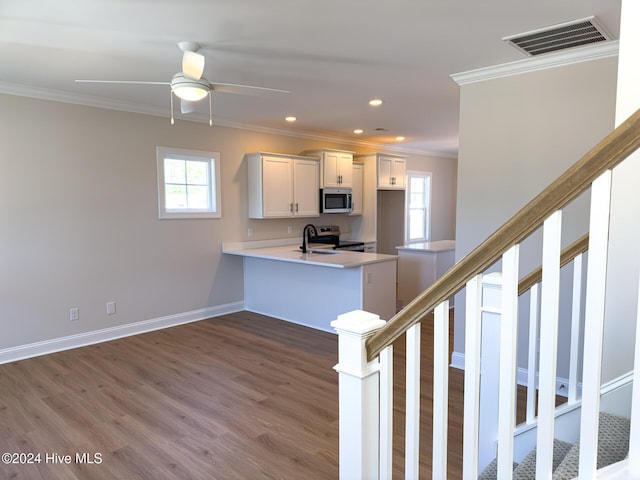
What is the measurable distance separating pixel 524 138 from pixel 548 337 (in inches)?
106

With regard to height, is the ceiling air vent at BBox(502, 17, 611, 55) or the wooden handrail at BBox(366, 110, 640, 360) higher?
the ceiling air vent at BBox(502, 17, 611, 55)

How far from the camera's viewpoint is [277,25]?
2.59 metres

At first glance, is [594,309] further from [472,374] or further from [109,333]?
[109,333]

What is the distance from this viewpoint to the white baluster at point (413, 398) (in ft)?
4.42

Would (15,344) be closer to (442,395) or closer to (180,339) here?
(180,339)

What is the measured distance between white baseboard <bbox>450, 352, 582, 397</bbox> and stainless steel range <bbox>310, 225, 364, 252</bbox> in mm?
2776

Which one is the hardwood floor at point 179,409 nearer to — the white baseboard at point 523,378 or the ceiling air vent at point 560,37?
the white baseboard at point 523,378

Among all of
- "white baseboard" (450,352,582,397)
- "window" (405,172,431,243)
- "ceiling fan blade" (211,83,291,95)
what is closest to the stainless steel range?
"window" (405,172,431,243)

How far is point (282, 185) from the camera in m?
5.81

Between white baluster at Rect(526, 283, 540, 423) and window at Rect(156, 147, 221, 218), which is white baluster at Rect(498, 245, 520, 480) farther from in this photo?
window at Rect(156, 147, 221, 218)

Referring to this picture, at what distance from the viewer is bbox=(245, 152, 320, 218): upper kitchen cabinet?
221 inches

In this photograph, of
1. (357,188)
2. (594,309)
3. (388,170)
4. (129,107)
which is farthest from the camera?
(388,170)

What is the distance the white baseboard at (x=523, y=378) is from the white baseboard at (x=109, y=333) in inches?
120

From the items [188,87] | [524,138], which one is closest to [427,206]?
[524,138]
